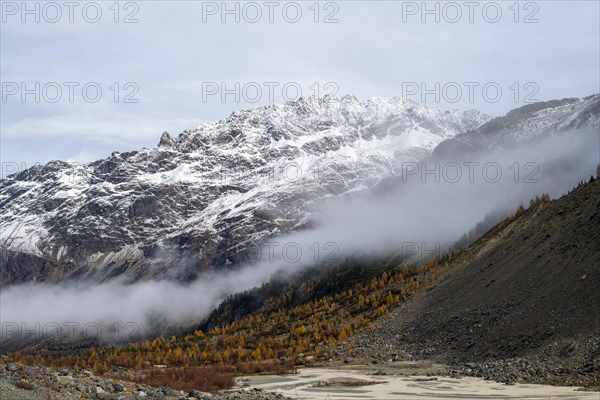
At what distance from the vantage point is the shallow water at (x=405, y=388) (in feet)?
179

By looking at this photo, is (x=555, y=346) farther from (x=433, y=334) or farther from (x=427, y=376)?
(x=433, y=334)

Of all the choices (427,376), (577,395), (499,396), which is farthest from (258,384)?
(577,395)

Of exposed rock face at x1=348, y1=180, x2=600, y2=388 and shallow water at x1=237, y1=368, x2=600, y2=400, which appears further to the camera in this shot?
exposed rock face at x1=348, y1=180, x2=600, y2=388

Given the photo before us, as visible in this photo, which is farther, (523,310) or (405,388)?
(523,310)

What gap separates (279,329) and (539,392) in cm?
13865

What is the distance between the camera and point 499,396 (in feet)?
177

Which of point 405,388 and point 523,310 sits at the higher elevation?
point 523,310

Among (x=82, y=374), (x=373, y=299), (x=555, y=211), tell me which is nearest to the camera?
(x=82, y=374)

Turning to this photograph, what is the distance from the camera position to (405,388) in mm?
64125

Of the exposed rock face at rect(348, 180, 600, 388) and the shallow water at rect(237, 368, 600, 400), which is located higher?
the exposed rock face at rect(348, 180, 600, 388)

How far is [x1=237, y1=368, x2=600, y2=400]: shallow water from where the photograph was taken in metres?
54.6

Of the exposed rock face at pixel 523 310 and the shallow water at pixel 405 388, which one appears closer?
the shallow water at pixel 405 388

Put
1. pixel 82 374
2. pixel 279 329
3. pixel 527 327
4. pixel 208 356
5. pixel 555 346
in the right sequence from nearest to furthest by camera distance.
→ pixel 82 374
pixel 555 346
pixel 527 327
pixel 208 356
pixel 279 329

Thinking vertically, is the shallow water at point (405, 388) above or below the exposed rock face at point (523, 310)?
below
